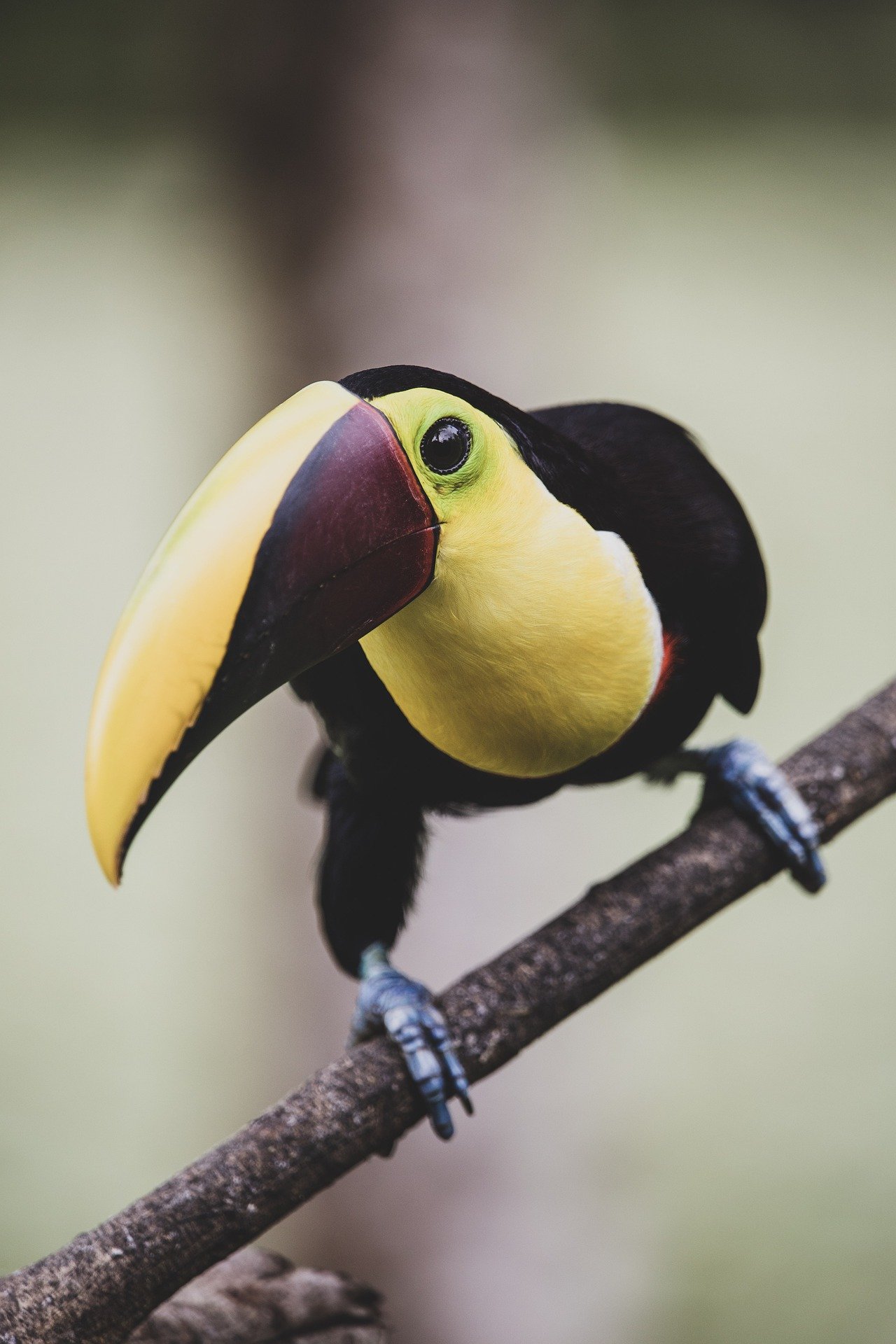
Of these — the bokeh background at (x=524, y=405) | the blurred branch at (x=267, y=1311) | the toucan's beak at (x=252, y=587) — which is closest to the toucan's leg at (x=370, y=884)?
the blurred branch at (x=267, y=1311)

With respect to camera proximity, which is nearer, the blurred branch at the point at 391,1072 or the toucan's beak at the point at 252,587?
the toucan's beak at the point at 252,587

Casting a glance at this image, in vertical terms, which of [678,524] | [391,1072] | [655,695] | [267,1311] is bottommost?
[267,1311]

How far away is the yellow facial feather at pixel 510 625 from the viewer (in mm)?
824

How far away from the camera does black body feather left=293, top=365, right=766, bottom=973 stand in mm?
1003

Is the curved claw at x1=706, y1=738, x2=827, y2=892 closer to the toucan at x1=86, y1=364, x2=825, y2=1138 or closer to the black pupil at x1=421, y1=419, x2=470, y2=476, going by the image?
the toucan at x1=86, y1=364, x2=825, y2=1138

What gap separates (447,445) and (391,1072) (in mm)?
488

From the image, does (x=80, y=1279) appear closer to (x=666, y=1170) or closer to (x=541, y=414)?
(x=541, y=414)

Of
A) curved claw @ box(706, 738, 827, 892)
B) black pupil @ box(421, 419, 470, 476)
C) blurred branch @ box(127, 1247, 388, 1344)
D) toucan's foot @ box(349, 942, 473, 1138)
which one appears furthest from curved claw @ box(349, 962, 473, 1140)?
black pupil @ box(421, 419, 470, 476)

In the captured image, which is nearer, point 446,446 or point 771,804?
point 446,446

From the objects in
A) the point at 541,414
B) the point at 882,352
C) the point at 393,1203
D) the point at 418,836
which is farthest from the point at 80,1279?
the point at 882,352

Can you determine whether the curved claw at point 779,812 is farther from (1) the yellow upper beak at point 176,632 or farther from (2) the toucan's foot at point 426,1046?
(1) the yellow upper beak at point 176,632

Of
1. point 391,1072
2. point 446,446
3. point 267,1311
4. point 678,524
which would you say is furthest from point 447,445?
point 267,1311

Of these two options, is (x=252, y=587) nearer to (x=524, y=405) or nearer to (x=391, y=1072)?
(x=391, y=1072)

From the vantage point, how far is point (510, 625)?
0.85 metres
